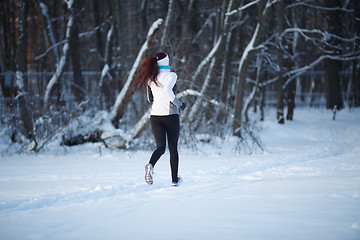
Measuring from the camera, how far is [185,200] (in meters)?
3.98

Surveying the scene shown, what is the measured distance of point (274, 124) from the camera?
15758 mm

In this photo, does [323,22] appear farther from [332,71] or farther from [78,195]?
[78,195]

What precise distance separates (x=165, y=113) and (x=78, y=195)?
1.59 m

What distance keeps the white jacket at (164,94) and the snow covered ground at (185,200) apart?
1.10 meters

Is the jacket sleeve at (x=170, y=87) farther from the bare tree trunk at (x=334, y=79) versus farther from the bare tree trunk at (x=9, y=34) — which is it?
the bare tree trunk at (x=334, y=79)

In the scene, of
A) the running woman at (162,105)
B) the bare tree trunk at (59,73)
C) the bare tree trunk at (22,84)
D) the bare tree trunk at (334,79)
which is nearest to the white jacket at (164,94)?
the running woman at (162,105)

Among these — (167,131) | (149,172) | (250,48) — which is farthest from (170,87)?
Answer: (250,48)

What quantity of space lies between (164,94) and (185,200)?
1548 millimetres

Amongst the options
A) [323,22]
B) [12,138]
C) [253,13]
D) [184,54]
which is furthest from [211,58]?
[323,22]

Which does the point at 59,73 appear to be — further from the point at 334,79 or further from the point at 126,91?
the point at 334,79

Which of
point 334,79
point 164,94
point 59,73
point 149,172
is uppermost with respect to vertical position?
point 59,73

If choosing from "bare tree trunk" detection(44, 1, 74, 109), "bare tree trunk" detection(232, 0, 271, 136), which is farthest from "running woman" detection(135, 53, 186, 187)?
"bare tree trunk" detection(232, 0, 271, 136)

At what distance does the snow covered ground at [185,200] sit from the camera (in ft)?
9.58

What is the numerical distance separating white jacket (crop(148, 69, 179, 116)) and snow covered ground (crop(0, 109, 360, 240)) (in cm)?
110
